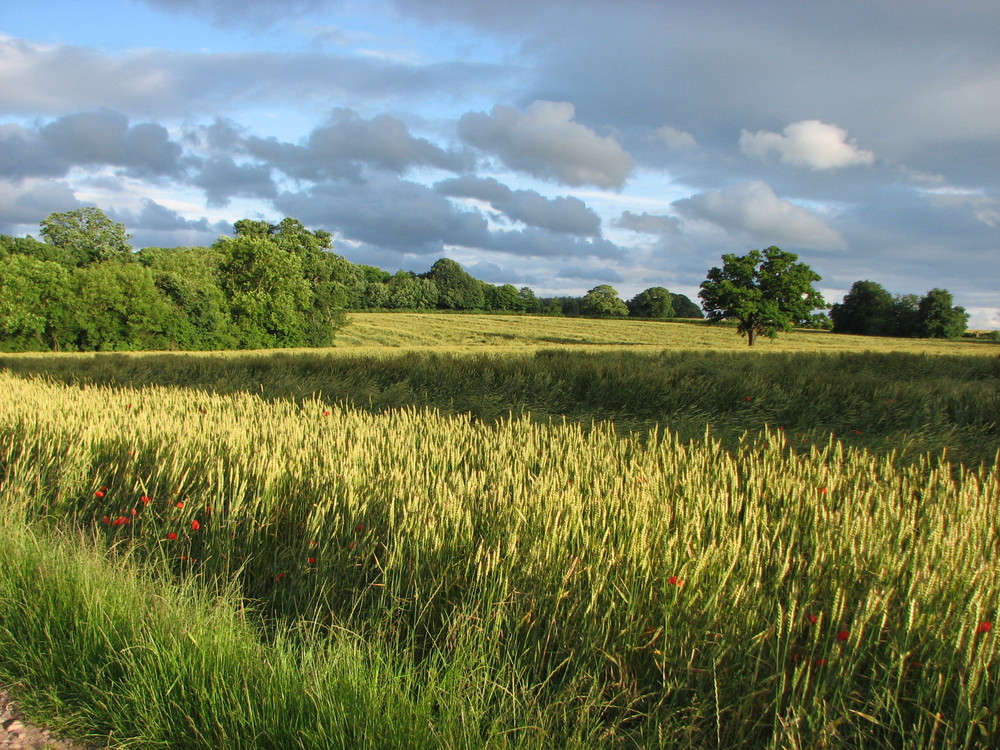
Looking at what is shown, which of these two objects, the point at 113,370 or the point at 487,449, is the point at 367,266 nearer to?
the point at 113,370

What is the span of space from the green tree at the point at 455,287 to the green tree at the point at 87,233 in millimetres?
34648

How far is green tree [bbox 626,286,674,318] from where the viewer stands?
79.4 metres

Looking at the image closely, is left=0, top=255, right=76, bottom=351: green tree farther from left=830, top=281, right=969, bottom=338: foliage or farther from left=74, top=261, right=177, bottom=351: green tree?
left=830, top=281, right=969, bottom=338: foliage

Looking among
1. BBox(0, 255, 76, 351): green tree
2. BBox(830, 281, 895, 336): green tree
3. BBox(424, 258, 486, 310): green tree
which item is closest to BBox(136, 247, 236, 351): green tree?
BBox(0, 255, 76, 351): green tree

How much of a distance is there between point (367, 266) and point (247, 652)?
111 meters

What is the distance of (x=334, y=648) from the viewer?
2385 mm

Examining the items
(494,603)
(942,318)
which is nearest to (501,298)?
(942,318)

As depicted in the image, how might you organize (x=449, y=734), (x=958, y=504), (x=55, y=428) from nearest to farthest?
1. (x=449, y=734)
2. (x=958, y=504)
3. (x=55, y=428)

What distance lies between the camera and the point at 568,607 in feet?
7.93

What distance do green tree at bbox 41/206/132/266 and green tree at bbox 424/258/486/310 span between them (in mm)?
34648

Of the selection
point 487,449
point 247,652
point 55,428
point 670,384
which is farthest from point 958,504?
point 670,384

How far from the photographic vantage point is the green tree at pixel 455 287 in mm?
78625

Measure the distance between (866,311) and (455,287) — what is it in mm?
47533

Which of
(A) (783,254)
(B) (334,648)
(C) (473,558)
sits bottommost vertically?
(B) (334,648)
